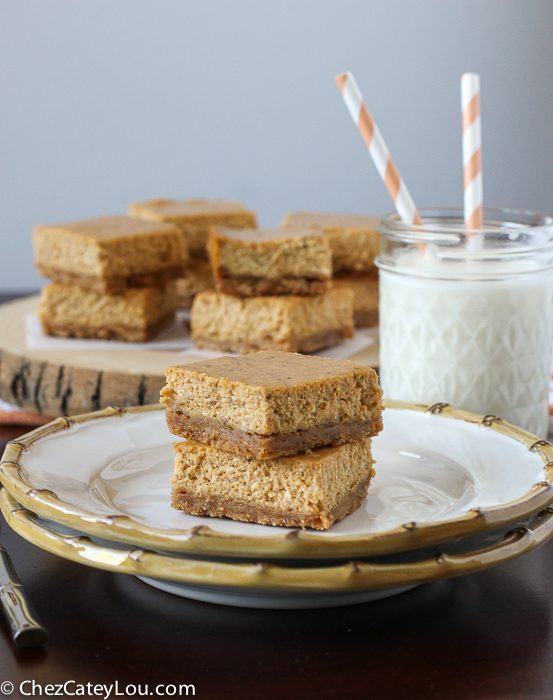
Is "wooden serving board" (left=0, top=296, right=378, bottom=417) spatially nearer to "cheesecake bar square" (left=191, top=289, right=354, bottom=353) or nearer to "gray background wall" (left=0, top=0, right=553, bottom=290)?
"cheesecake bar square" (left=191, top=289, right=354, bottom=353)

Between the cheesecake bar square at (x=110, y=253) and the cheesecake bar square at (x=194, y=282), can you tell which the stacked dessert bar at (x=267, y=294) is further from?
the cheesecake bar square at (x=194, y=282)

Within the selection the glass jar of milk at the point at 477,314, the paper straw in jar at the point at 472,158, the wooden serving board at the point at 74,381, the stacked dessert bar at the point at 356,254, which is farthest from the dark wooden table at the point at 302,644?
the stacked dessert bar at the point at 356,254

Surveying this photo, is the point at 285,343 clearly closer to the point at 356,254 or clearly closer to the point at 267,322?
the point at 267,322

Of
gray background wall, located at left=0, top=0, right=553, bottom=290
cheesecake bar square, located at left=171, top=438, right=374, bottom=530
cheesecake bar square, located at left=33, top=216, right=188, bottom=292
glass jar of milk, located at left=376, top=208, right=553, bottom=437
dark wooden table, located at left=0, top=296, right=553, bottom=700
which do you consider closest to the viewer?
dark wooden table, located at left=0, top=296, right=553, bottom=700

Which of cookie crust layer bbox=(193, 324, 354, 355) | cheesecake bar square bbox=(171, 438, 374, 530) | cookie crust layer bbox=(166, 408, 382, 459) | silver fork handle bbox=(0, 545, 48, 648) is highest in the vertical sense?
cookie crust layer bbox=(166, 408, 382, 459)

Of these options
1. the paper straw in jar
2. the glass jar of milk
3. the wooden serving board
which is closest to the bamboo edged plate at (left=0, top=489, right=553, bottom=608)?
the glass jar of milk

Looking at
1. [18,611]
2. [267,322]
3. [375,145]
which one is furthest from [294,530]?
[267,322]

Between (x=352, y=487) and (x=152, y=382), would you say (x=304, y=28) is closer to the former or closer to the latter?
(x=152, y=382)
